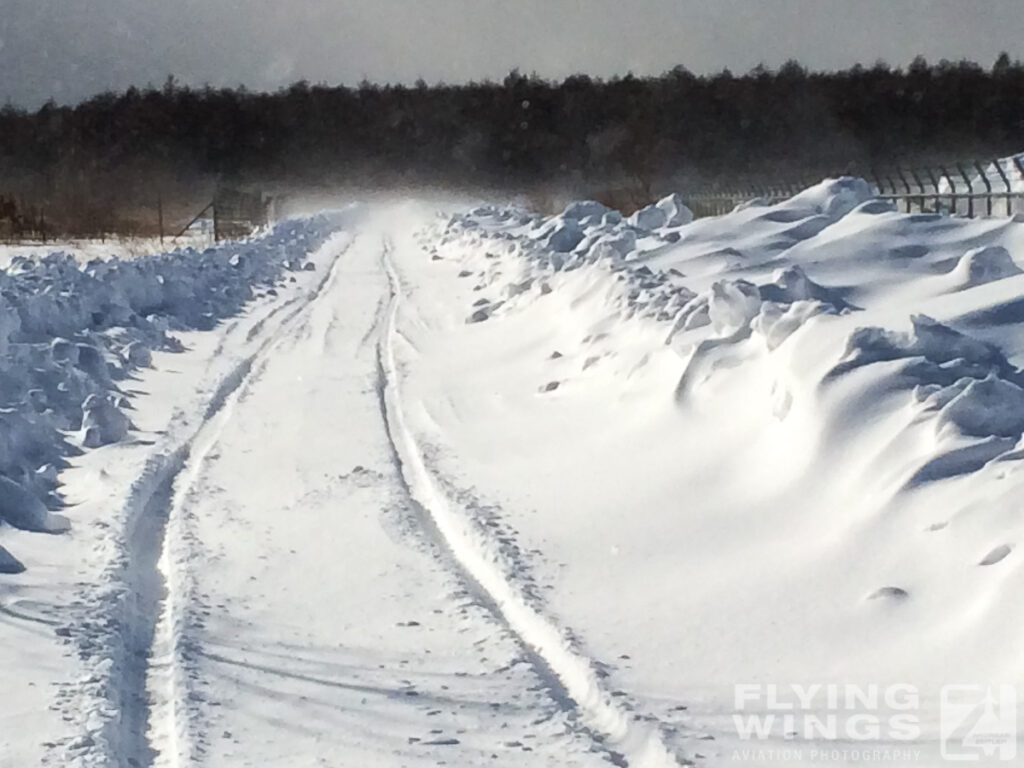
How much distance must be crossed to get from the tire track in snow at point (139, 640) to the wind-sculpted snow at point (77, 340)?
0.54 m

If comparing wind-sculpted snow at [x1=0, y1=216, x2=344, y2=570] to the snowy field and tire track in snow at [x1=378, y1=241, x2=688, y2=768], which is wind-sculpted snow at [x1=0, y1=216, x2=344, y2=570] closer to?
the snowy field

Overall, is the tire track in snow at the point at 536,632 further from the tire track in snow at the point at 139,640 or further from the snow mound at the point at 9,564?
the snow mound at the point at 9,564

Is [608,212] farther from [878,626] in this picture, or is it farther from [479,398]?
[878,626]

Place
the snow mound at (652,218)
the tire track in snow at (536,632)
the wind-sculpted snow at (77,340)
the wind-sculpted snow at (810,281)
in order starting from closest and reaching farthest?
1. the tire track in snow at (536,632)
2. the wind-sculpted snow at (810,281)
3. the wind-sculpted snow at (77,340)
4. the snow mound at (652,218)

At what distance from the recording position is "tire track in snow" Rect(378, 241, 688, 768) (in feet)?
15.6

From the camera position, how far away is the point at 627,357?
11234mm

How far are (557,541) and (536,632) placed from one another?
147 cm

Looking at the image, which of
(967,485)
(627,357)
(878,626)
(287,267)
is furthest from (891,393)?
(287,267)

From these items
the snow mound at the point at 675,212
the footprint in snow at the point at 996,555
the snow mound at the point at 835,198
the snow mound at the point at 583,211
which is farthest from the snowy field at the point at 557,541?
the snow mound at the point at 583,211

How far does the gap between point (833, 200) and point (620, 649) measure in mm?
13070
